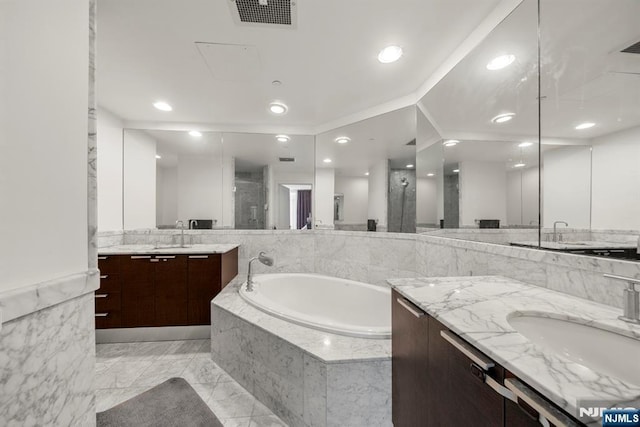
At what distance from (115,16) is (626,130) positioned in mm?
2552

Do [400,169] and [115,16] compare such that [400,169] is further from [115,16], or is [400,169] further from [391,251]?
[115,16]

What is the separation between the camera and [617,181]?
90 centimetres

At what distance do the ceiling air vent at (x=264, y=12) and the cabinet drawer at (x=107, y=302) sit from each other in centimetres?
263

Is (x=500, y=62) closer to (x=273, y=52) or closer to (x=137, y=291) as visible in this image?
(x=273, y=52)

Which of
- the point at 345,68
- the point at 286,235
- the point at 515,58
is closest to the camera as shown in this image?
the point at 515,58

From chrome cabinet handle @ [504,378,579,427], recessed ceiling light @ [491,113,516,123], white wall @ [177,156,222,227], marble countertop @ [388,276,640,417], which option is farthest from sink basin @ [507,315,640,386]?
white wall @ [177,156,222,227]

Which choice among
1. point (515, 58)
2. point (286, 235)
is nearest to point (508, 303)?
point (515, 58)

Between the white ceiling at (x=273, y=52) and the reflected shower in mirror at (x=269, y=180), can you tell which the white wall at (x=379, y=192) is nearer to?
the white ceiling at (x=273, y=52)

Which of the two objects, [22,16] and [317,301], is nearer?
[22,16]

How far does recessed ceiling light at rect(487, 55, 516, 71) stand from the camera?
4.34 feet

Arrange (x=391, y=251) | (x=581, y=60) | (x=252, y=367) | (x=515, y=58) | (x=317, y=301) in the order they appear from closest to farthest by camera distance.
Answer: (x=581, y=60) < (x=515, y=58) < (x=252, y=367) < (x=391, y=251) < (x=317, y=301)

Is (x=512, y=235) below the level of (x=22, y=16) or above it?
below

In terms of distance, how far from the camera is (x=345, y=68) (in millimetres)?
1849

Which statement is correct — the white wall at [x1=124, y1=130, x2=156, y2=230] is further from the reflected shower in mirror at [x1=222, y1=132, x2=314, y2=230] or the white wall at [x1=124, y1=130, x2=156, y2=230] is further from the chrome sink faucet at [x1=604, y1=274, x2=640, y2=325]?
the chrome sink faucet at [x1=604, y1=274, x2=640, y2=325]
